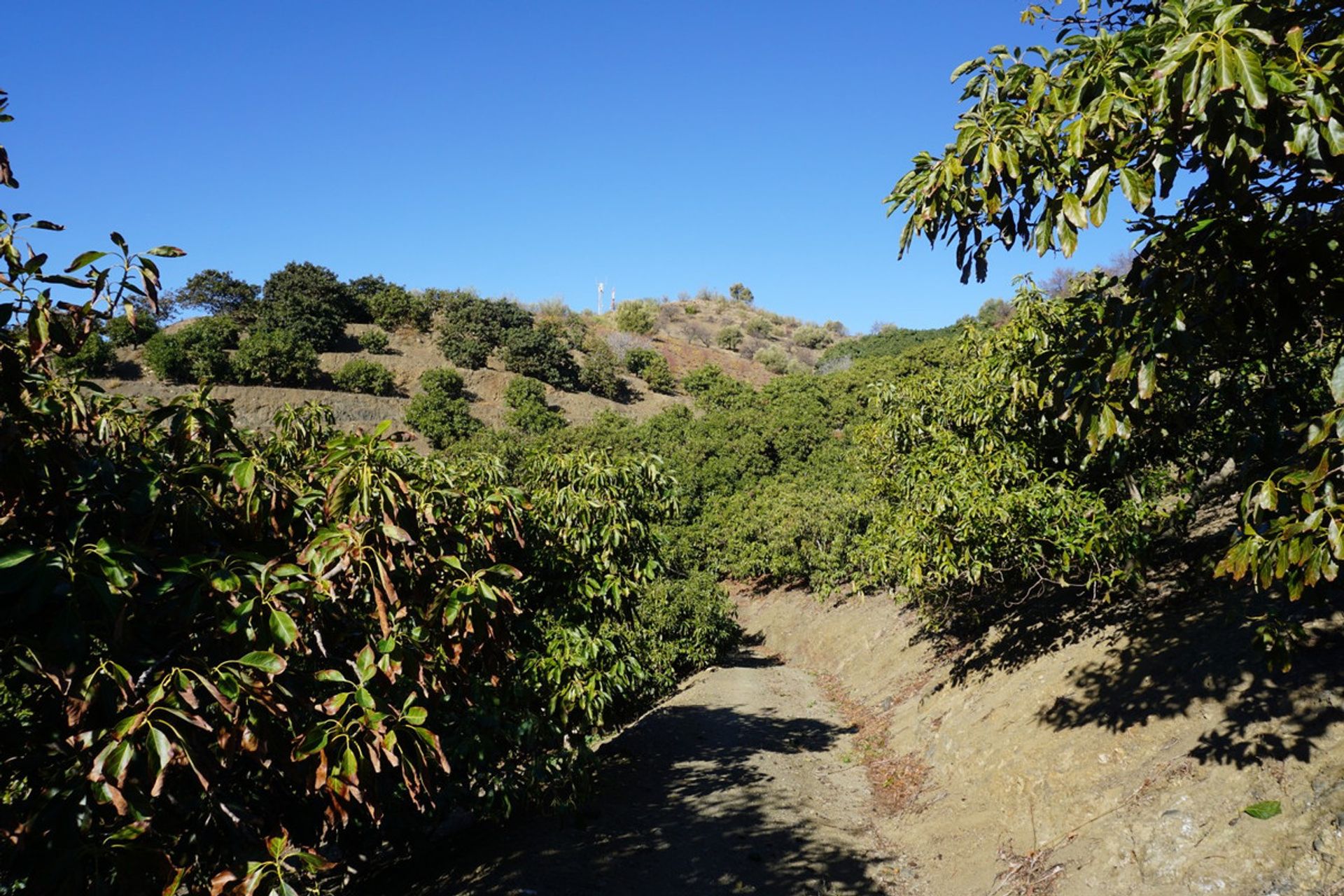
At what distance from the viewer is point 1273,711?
5.52 meters

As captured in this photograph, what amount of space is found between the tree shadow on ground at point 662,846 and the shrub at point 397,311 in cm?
3545

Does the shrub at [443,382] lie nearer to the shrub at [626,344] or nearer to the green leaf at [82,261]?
the shrub at [626,344]

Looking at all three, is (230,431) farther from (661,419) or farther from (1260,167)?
(661,419)

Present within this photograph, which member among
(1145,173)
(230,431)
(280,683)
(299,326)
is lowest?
(280,683)

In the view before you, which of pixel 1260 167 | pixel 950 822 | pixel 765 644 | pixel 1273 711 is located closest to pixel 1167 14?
pixel 1260 167

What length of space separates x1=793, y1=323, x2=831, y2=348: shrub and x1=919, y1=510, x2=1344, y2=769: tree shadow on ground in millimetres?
63674

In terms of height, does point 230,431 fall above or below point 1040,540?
above

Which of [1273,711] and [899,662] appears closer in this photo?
[1273,711]

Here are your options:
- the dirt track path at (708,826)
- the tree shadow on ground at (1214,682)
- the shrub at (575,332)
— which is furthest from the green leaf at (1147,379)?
the shrub at (575,332)

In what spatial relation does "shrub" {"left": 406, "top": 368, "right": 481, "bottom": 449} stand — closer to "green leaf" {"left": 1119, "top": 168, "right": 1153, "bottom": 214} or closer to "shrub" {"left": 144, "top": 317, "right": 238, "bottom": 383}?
"shrub" {"left": 144, "top": 317, "right": 238, "bottom": 383}

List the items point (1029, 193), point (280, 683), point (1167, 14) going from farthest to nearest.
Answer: point (1029, 193)
point (1167, 14)
point (280, 683)

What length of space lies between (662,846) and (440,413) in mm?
25751

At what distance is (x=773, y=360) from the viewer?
59031mm

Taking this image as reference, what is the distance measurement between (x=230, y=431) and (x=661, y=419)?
102 feet
